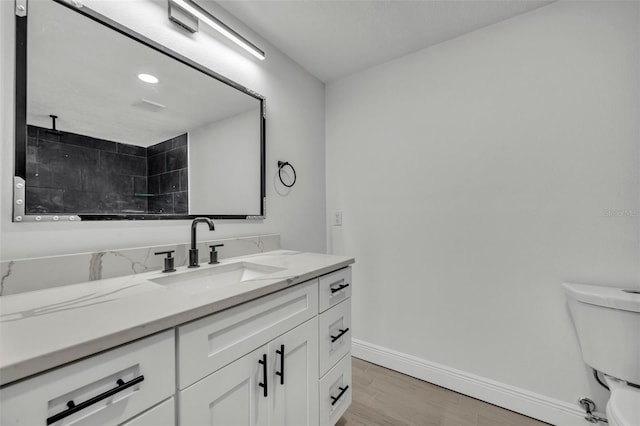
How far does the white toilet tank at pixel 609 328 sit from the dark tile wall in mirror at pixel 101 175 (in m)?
2.00

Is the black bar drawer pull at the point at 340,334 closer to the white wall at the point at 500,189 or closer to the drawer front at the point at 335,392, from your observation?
the drawer front at the point at 335,392

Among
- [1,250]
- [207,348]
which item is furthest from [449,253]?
[1,250]

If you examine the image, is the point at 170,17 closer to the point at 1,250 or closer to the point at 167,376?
the point at 1,250

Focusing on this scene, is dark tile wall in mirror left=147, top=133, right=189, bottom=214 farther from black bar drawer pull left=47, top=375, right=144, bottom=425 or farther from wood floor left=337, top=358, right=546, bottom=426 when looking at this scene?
wood floor left=337, top=358, right=546, bottom=426

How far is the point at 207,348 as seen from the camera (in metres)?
0.75

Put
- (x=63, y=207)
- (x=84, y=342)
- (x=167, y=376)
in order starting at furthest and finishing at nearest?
(x=63, y=207) → (x=167, y=376) → (x=84, y=342)

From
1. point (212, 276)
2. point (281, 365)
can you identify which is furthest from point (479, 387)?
point (212, 276)

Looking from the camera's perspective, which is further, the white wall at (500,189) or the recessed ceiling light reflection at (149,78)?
the white wall at (500,189)

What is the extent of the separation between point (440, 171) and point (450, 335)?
3.66 ft

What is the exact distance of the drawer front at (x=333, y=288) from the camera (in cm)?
124

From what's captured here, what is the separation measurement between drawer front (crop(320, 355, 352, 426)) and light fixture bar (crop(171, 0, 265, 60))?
182cm

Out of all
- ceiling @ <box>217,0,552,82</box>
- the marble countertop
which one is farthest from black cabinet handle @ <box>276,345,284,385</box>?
ceiling @ <box>217,0,552,82</box>

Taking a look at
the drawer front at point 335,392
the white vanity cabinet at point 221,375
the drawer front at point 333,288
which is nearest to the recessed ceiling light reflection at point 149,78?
the white vanity cabinet at point 221,375

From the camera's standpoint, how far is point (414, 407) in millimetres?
1603
